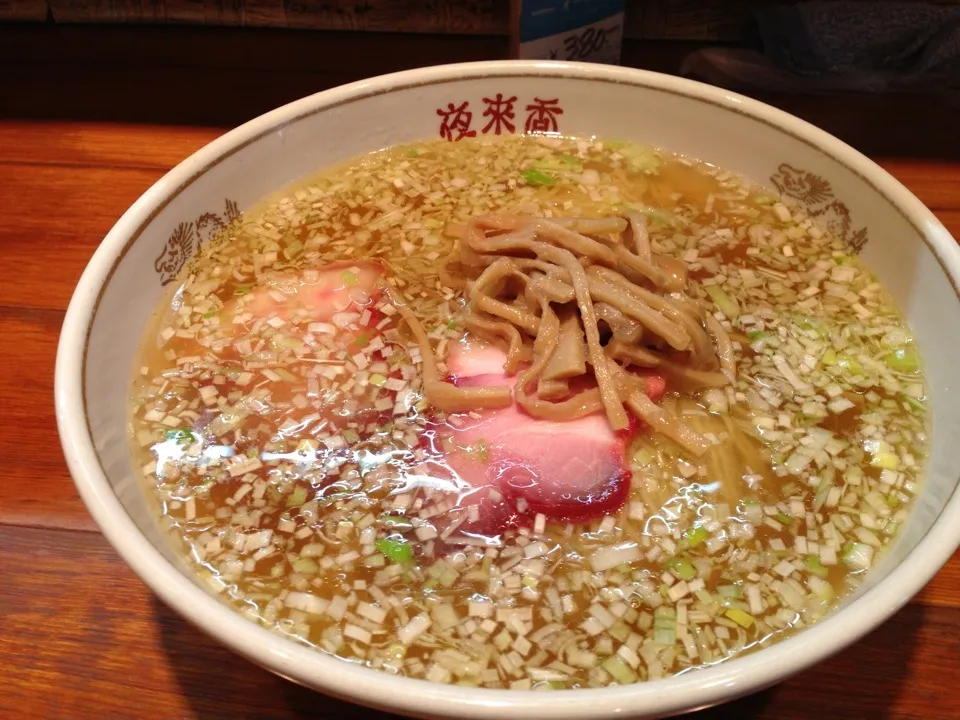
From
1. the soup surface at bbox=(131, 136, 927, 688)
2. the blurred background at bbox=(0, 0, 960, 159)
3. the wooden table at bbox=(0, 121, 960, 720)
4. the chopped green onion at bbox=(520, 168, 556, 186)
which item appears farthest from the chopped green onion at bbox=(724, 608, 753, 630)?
the blurred background at bbox=(0, 0, 960, 159)

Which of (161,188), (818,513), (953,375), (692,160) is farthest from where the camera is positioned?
(692,160)

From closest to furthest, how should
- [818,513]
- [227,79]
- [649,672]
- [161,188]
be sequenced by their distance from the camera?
[649,672] → [818,513] → [161,188] → [227,79]

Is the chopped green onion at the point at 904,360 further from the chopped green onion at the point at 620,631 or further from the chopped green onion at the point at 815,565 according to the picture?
the chopped green onion at the point at 620,631

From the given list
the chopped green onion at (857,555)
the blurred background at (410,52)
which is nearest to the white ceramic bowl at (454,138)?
the chopped green onion at (857,555)

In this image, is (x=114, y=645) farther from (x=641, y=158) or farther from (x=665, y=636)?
(x=641, y=158)

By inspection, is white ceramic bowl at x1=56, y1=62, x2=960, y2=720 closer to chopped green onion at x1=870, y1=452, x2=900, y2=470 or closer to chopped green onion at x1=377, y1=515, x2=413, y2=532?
chopped green onion at x1=870, y1=452, x2=900, y2=470

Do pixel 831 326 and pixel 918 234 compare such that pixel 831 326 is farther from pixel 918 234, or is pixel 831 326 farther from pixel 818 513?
pixel 818 513

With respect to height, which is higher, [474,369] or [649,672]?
[474,369]

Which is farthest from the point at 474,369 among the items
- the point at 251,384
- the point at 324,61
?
the point at 324,61
